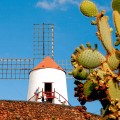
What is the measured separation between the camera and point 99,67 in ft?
20.7

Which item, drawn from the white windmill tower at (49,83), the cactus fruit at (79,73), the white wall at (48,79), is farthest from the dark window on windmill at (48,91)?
the cactus fruit at (79,73)

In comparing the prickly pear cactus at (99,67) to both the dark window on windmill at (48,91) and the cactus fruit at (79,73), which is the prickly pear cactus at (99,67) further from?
the dark window on windmill at (48,91)

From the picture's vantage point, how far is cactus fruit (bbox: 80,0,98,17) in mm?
6316

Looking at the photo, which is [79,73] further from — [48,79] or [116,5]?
[48,79]

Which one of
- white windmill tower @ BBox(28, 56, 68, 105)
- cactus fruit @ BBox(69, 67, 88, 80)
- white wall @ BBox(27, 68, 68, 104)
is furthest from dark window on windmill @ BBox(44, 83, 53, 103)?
cactus fruit @ BBox(69, 67, 88, 80)

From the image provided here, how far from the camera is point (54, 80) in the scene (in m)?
35.1

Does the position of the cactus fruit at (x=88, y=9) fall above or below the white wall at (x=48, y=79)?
below

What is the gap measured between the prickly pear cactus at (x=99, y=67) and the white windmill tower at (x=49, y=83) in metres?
28.6

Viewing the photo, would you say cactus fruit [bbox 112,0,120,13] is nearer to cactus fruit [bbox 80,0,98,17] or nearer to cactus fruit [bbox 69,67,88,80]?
cactus fruit [bbox 80,0,98,17]

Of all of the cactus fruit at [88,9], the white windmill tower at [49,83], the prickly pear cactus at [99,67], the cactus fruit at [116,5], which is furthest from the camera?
the white windmill tower at [49,83]

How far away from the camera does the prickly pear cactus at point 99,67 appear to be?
19.9ft

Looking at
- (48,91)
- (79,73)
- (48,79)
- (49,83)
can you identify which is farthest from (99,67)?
(48,91)

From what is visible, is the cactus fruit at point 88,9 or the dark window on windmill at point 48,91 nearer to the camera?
the cactus fruit at point 88,9

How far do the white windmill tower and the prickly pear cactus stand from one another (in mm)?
28571
